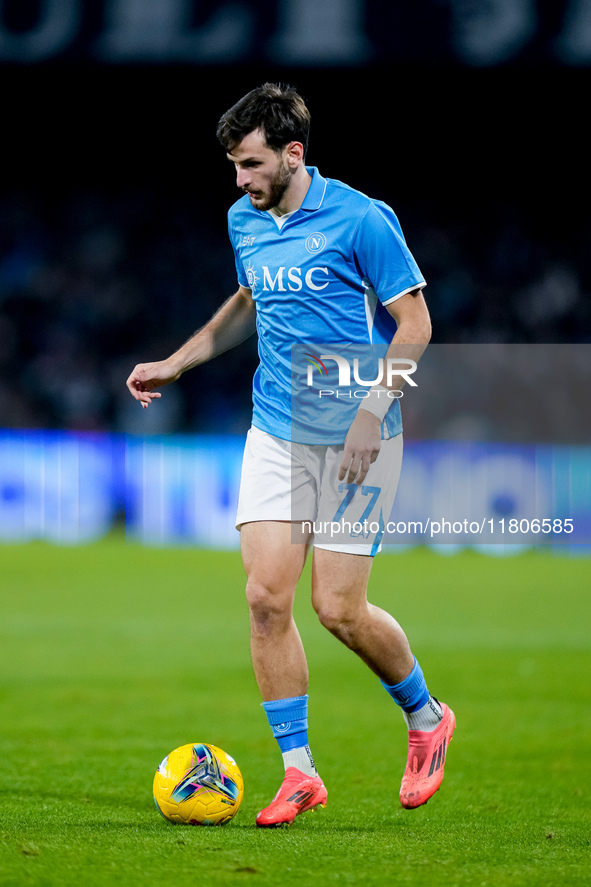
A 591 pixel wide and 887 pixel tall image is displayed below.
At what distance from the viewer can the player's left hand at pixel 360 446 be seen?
3455mm

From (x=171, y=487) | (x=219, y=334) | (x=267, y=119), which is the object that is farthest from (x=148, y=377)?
(x=171, y=487)

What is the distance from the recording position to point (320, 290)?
11.9 ft

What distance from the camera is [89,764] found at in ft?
15.2

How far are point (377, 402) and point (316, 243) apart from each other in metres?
0.57

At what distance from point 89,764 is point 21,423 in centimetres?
1373

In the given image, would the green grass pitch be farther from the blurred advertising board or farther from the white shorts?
the blurred advertising board

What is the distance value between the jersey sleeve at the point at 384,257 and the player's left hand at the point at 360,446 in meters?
0.40

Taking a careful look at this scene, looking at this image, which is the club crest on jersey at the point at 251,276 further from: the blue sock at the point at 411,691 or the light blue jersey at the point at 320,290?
the blue sock at the point at 411,691

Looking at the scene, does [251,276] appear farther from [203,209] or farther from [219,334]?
[203,209]

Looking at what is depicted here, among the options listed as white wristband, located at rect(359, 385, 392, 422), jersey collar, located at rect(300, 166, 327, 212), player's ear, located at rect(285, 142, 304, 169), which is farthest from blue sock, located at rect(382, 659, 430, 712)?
player's ear, located at rect(285, 142, 304, 169)

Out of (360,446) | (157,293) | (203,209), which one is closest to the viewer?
(360,446)

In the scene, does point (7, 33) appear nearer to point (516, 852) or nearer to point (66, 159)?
point (66, 159)

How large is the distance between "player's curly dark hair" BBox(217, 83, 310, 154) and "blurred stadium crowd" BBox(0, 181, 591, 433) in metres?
14.3

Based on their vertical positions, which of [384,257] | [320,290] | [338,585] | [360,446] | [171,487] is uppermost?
[384,257]
